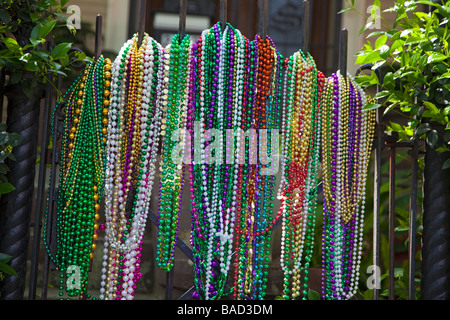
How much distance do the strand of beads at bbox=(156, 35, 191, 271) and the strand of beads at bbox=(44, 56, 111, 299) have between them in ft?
0.74

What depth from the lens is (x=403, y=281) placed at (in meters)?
3.34

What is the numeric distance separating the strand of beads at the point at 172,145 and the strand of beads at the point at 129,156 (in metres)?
0.04

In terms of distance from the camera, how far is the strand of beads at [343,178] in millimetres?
2148

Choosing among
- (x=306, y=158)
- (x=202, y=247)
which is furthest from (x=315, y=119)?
(x=202, y=247)

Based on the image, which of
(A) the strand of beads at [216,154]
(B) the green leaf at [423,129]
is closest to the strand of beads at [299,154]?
(A) the strand of beads at [216,154]

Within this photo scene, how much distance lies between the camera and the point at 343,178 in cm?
217

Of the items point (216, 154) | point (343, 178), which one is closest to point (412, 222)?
point (343, 178)

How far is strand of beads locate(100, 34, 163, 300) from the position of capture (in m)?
2.02

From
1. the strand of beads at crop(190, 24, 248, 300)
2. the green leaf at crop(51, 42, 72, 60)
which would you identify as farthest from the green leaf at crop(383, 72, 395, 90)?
the green leaf at crop(51, 42, 72, 60)

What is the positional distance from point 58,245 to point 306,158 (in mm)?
994

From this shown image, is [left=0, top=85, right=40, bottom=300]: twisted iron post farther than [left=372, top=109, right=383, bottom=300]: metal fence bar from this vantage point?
No

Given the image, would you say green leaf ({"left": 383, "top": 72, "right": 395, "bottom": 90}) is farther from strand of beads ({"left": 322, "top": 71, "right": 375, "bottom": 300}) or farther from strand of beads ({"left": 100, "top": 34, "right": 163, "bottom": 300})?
strand of beads ({"left": 100, "top": 34, "right": 163, "bottom": 300})

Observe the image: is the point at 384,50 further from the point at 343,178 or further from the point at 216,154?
the point at 216,154

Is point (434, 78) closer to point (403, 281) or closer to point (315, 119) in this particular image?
point (315, 119)
